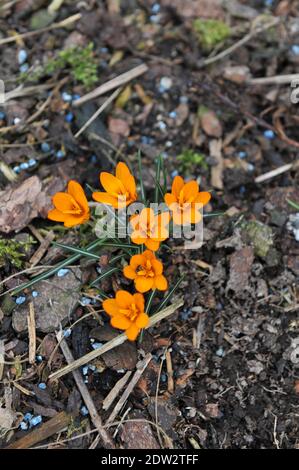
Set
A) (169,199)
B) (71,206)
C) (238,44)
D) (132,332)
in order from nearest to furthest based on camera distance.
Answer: (132,332)
(169,199)
(71,206)
(238,44)

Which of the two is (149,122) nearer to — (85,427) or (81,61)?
(81,61)

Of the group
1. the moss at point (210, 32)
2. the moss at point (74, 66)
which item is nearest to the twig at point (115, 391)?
the moss at point (74, 66)

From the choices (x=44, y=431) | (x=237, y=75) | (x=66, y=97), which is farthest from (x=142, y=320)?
(x=237, y=75)

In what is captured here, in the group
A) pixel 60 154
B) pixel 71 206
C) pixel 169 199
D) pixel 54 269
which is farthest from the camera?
pixel 60 154

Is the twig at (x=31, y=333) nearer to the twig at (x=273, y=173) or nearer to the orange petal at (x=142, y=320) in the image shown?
the orange petal at (x=142, y=320)

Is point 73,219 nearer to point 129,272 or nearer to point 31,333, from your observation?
point 129,272

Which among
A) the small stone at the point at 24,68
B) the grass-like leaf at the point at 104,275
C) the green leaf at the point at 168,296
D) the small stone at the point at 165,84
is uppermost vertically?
the small stone at the point at 24,68
